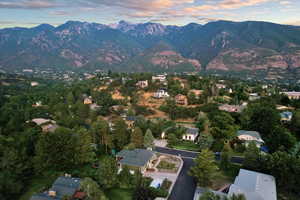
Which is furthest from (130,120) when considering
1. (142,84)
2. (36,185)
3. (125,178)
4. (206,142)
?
(142,84)

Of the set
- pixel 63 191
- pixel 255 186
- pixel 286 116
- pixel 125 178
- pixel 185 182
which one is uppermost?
pixel 286 116

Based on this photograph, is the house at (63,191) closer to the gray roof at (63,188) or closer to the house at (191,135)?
the gray roof at (63,188)

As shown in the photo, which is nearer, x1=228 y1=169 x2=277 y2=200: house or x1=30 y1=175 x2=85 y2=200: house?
x1=228 y1=169 x2=277 y2=200: house

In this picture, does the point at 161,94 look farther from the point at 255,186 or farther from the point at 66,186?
the point at 66,186

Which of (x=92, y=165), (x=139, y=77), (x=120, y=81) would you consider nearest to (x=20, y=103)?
(x=120, y=81)

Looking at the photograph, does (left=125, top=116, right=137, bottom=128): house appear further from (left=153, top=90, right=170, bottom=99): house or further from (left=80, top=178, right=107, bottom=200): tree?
(left=80, top=178, right=107, bottom=200): tree

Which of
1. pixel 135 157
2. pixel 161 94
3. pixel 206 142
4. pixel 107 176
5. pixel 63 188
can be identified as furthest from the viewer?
pixel 161 94

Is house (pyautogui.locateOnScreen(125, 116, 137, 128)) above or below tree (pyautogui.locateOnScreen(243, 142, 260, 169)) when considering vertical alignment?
below

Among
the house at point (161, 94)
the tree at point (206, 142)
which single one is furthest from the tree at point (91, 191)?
the house at point (161, 94)

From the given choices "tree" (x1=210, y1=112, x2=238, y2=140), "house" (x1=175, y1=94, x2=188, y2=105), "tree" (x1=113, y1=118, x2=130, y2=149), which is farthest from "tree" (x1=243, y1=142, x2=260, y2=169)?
"house" (x1=175, y1=94, x2=188, y2=105)
